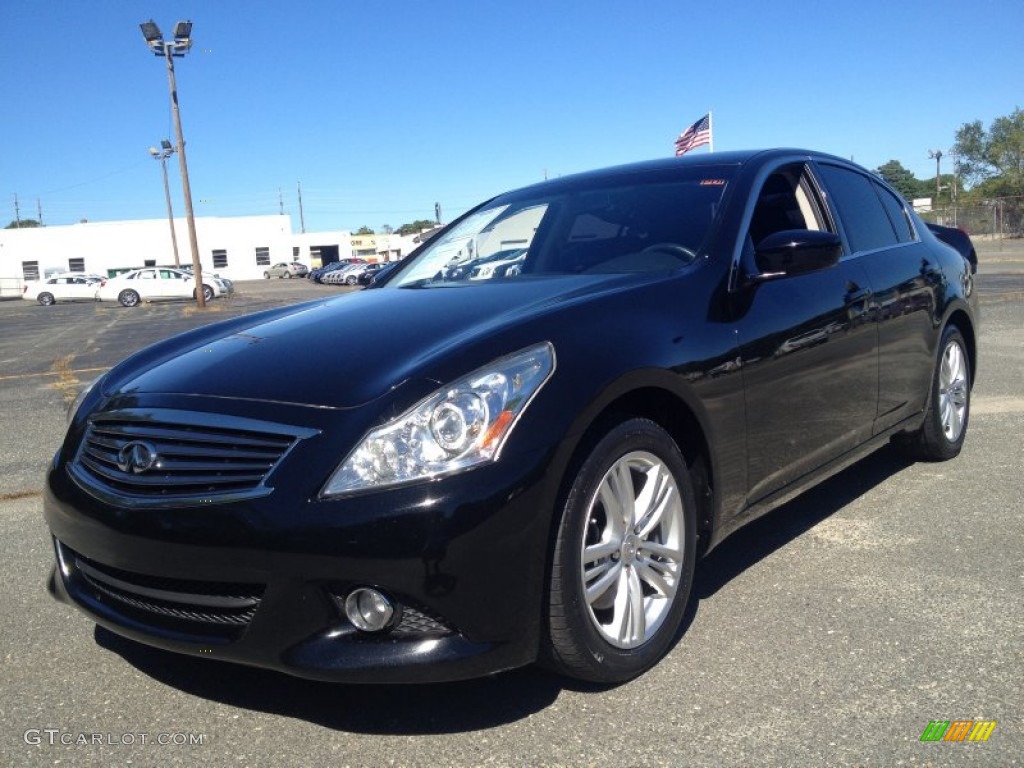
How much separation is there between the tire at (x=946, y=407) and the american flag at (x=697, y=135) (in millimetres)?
10776

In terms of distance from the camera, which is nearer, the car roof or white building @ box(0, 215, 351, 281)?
the car roof

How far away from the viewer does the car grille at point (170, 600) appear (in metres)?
2.26

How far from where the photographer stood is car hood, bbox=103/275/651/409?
7.97 feet

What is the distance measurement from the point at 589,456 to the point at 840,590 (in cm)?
136

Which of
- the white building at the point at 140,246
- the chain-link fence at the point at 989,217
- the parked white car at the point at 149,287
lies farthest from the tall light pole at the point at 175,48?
the white building at the point at 140,246

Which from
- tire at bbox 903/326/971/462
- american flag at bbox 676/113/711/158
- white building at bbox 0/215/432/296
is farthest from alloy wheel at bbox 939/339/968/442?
white building at bbox 0/215/432/296

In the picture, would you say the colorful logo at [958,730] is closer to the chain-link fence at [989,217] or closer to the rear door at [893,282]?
the rear door at [893,282]

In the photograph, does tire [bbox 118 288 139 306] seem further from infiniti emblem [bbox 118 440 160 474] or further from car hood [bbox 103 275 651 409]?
infiniti emblem [bbox 118 440 160 474]

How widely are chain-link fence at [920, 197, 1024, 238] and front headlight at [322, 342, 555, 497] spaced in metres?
42.2

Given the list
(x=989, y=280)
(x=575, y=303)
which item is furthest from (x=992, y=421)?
(x=989, y=280)

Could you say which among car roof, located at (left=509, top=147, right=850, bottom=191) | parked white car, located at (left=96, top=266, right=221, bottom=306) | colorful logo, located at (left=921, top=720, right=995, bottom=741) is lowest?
colorful logo, located at (left=921, top=720, right=995, bottom=741)

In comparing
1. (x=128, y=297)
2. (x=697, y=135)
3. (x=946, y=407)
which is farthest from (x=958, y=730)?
(x=128, y=297)

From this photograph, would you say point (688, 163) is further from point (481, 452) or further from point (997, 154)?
point (997, 154)

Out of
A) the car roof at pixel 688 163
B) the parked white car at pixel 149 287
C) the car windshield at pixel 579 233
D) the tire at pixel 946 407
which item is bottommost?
the tire at pixel 946 407
